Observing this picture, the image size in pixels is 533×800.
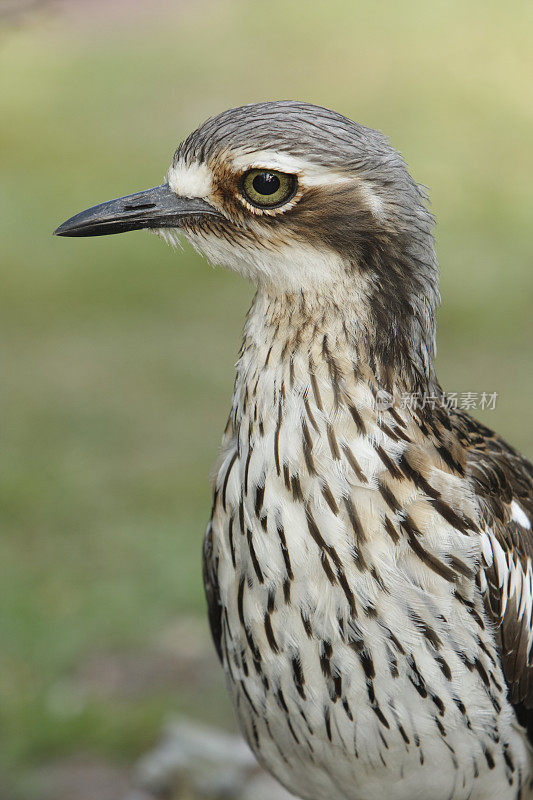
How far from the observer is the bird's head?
2273 millimetres

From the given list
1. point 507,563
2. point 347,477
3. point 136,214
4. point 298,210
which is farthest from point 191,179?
point 507,563

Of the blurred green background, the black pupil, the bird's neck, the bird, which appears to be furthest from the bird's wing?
the blurred green background

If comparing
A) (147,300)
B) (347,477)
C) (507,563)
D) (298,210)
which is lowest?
(507,563)

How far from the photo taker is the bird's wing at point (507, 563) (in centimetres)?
257

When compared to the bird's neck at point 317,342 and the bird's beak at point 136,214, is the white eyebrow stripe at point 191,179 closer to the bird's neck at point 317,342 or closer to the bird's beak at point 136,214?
the bird's beak at point 136,214

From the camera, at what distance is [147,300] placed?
8820mm

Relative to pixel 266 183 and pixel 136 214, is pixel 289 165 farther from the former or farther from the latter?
pixel 136 214

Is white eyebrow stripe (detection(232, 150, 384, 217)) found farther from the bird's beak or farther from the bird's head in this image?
the bird's beak

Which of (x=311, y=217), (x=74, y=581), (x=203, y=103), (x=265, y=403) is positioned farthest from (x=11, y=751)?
(x=203, y=103)

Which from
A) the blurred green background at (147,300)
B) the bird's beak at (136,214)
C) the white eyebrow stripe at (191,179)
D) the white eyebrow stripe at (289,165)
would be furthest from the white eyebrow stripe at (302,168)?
the blurred green background at (147,300)

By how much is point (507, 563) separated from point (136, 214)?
4.14 ft

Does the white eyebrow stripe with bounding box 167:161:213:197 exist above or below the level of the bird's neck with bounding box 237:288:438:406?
above

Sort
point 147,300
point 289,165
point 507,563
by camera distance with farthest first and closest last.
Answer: point 147,300, point 507,563, point 289,165

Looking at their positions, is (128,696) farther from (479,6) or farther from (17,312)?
(479,6)
